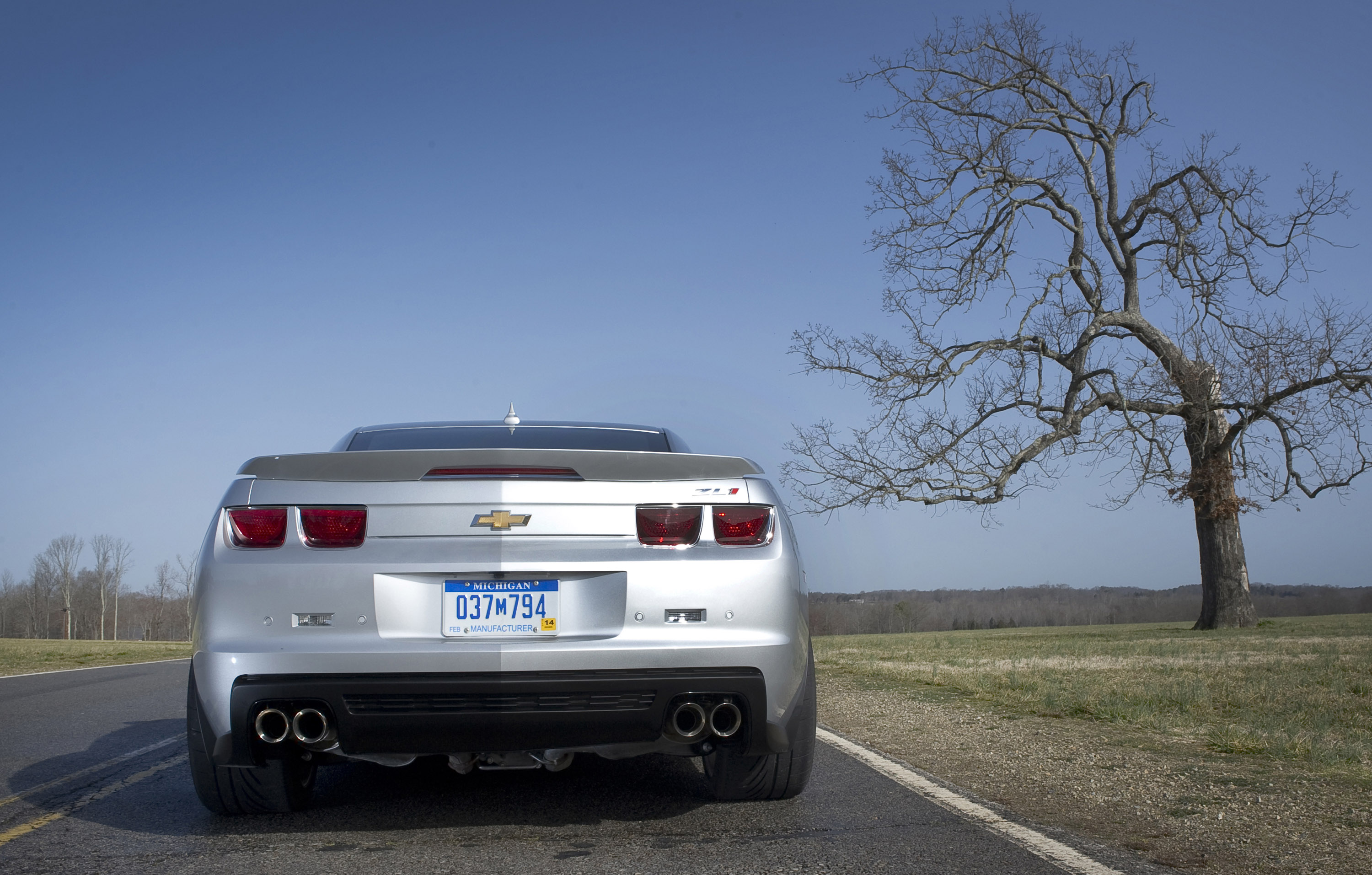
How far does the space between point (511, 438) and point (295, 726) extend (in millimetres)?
1827

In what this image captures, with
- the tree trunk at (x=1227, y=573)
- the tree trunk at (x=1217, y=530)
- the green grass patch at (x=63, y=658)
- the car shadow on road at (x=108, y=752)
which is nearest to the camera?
the car shadow on road at (x=108, y=752)

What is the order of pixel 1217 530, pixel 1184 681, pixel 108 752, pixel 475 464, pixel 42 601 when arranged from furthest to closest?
1. pixel 42 601
2. pixel 1217 530
3. pixel 1184 681
4. pixel 108 752
5. pixel 475 464

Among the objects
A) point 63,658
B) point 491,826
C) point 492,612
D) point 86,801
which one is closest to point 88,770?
point 86,801

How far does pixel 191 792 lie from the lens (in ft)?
15.6

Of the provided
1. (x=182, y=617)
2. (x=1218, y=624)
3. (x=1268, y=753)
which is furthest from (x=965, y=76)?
(x=182, y=617)

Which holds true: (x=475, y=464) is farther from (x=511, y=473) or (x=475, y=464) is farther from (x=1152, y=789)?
(x=1152, y=789)

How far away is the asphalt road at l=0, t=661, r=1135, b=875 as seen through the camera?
343cm

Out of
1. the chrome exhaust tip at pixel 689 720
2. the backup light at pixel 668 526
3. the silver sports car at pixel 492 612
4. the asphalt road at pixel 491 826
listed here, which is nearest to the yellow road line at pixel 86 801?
the asphalt road at pixel 491 826

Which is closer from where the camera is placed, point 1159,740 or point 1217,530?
point 1159,740

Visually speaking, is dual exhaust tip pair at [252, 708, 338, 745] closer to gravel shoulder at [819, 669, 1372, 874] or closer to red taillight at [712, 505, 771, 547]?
red taillight at [712, 505, 771, 547]

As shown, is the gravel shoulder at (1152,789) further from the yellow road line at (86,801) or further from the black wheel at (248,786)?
the yellow road line at (86,801)

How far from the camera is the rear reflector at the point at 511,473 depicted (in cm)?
373

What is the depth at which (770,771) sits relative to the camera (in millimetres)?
4176

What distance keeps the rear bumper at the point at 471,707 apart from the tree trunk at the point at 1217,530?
17832 mm
